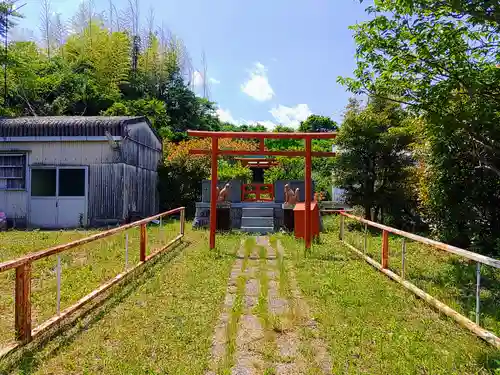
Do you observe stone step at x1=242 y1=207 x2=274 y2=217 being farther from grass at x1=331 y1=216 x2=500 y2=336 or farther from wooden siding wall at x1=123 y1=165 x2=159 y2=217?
wooden siding wall at x1=123 y1=165 x2=159 y2=217

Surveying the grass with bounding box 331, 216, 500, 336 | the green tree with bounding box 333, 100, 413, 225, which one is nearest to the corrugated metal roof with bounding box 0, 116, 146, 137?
the green tree with bounding box 333, 100, 413, 225

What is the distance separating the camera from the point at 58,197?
14211 mm

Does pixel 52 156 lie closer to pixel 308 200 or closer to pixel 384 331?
pixel 308 200

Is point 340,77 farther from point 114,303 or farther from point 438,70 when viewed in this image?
point 114,303

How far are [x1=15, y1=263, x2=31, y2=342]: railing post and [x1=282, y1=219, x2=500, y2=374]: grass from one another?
2546 millimetres

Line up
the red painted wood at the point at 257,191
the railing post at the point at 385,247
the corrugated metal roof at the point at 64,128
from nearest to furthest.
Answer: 1. the railing post at the point at 385,247
2. the corrugated metal roof at the point at 64,128
3. the red painted wood at the point at 257,191

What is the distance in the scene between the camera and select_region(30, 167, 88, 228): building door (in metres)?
14.1

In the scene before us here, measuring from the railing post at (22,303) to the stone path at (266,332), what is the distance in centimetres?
158

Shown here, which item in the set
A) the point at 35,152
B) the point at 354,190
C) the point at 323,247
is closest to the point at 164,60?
the point at 35,152

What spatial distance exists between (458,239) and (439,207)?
781 millimetres

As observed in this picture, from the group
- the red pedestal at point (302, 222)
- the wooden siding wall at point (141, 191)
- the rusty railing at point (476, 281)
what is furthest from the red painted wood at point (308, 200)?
the wooden siding wall at point (141, 191)

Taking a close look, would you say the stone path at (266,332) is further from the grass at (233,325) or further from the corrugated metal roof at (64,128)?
the corrugated metal roof at (64,128)

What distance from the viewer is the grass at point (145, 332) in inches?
132

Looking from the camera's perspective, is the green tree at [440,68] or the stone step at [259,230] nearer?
the green tree at [440,68]
